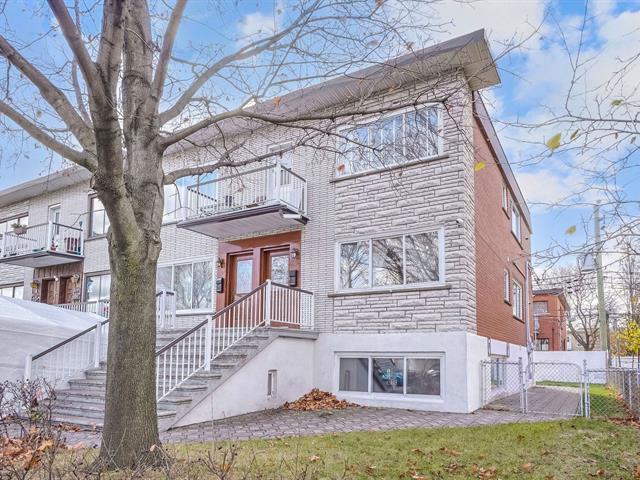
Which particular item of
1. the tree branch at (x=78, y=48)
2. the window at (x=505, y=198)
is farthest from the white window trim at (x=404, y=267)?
the tree branch at (x=78, y=48)

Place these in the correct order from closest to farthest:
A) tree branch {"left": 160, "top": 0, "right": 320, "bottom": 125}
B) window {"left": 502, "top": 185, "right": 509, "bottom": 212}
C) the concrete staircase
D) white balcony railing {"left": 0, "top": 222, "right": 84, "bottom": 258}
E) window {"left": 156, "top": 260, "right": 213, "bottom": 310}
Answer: tree branch {"left": 160, "top": 0, "right": 320, "bottom": 125} < the concrete staircase < window {"left": 156, "top": 260, "right": 213, "bottom": 310} < window {"left": 502, "top": 185, "right": 509, "bottom": 212} < white balcony railing {"left": 0, "top": 222, "right": 84, "bottom": 258}

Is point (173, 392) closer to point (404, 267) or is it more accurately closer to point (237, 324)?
point (237, 324)

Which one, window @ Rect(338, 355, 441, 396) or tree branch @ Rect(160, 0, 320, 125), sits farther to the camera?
window @ Rect(338, 355, 441, 396)

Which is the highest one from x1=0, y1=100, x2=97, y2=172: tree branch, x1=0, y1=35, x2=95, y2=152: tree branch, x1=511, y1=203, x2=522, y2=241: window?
x1=511, y1=203, x2=522, y2=241: window

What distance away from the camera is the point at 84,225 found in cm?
1869

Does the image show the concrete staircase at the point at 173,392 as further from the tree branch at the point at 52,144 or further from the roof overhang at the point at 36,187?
the roof overhang at the point at 36,187

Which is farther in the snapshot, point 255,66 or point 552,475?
point 255,66

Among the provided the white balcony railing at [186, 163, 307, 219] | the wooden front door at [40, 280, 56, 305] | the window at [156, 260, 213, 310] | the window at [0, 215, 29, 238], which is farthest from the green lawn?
the window at [0, 215, 29, 238]

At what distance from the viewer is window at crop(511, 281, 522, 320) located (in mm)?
17044

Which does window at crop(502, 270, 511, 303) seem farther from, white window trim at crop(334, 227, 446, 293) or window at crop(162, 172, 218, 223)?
window at crop(162, 172, 218, 223)

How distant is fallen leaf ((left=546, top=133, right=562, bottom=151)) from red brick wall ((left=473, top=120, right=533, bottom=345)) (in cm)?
774

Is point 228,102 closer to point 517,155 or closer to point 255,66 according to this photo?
point 255,66

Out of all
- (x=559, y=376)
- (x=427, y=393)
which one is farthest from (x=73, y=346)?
(x=559, y=376)

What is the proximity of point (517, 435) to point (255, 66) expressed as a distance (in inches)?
241
